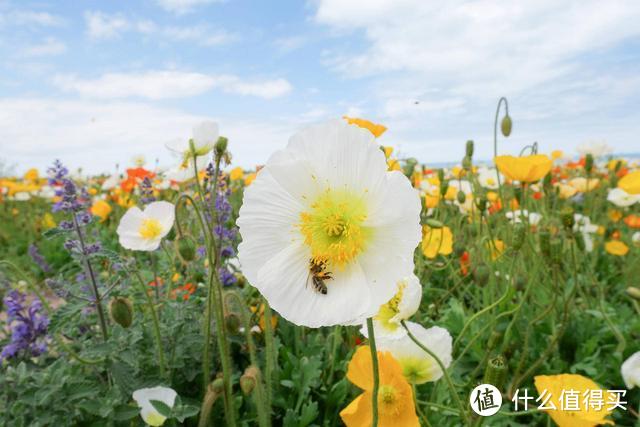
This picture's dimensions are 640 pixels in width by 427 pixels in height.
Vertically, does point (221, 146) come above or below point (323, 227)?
above

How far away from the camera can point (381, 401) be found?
3.40 feet

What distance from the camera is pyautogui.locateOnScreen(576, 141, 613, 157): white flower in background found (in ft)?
14.6

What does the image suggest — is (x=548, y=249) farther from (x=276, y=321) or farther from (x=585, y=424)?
(x=276, y=321)

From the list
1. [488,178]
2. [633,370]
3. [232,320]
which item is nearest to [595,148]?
[488,178]

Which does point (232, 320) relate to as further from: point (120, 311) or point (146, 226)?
point (146, 226)

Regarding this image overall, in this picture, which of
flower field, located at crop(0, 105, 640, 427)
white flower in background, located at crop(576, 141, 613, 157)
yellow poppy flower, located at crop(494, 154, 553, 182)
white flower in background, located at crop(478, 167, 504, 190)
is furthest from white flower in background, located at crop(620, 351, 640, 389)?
white flower in background, located at crop(576, 141, 613, 157)

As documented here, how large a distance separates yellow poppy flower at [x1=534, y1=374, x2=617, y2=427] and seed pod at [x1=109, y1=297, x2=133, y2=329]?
3.21ft

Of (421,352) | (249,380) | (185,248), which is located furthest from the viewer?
(185,248)

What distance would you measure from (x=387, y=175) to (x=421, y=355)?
534mm

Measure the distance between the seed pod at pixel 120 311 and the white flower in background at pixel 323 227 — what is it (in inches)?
26.2

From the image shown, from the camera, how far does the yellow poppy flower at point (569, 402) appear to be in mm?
1093

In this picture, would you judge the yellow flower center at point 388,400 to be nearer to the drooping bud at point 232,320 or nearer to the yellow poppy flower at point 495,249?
the drooping bud at point 232,320

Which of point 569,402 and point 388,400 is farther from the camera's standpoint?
point 569,402

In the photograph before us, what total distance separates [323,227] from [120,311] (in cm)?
75
